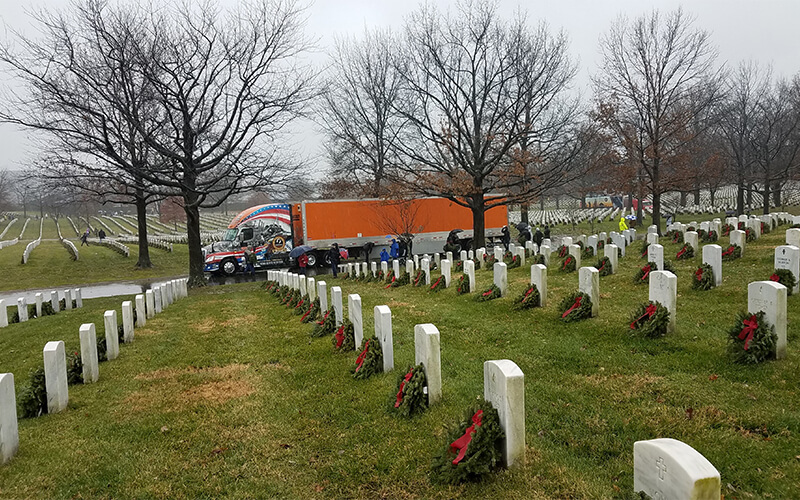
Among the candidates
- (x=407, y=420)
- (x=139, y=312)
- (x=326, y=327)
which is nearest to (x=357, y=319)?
(x=326, y=327)

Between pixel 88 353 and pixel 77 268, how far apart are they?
82.3 feet

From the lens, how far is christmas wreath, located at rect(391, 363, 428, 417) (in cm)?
476

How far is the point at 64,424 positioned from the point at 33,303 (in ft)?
38.9

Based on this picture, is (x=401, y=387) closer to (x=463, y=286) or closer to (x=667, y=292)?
(x=667, y=292)

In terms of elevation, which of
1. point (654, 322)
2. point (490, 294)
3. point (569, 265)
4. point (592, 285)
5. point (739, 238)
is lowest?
point (490, 294)

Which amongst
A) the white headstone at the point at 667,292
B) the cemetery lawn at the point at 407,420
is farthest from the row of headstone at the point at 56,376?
the white headstone at the point at 667,292

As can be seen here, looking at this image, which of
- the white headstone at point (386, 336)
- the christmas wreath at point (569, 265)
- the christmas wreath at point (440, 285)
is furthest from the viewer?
the christmas wreath at point (440, 285)

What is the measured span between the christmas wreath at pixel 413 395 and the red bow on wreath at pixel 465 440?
1090 mm

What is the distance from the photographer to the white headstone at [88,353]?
6746 mm

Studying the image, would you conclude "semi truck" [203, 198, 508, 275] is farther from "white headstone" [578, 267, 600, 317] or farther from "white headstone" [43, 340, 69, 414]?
"white headstone" [43, 340, 69, 414]

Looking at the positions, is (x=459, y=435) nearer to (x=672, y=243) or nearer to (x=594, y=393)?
(x=594, y=393)

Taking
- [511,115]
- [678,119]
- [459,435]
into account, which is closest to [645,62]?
[678,119]

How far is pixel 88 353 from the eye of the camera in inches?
269

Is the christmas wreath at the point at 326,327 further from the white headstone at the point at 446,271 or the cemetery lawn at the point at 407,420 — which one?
the white headstone at the point at 446,271
